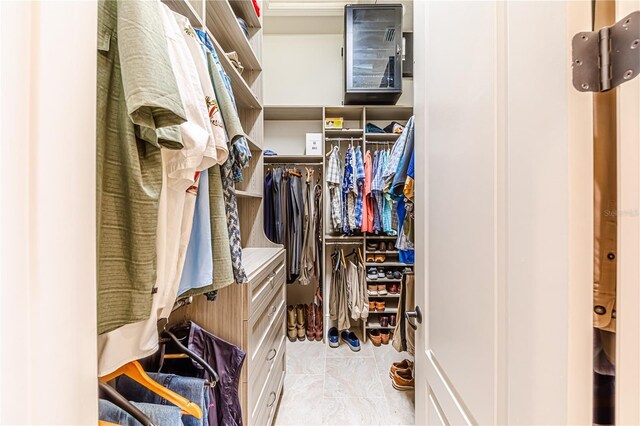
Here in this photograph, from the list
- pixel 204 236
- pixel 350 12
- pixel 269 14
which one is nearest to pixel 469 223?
pixel 204 236

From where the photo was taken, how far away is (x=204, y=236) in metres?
0.70

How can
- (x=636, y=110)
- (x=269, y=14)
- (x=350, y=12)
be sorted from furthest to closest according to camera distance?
(x=269, y=14) → (x=350, y=12) → (x=636, y=110)

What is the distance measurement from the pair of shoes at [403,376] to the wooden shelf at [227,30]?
2.40 m

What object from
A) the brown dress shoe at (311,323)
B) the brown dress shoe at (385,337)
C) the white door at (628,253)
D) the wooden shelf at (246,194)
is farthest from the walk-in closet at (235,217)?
the brown dress shoe at (385,337)

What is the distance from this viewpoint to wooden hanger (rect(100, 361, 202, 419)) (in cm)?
66

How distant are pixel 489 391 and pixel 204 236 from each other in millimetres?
744

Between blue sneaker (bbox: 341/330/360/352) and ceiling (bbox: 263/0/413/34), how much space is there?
3059 millimetres

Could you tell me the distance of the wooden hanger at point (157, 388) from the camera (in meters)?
0.66

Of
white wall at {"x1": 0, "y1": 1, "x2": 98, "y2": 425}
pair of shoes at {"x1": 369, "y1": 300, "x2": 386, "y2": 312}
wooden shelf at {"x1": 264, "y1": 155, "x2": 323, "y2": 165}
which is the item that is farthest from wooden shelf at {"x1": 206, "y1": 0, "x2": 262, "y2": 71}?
pair of shoes at {"x1": 369, "y1": 300, "x2": 386, "y2": 312}

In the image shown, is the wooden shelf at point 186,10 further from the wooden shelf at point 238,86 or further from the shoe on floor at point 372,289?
the shoe on floor at point 372,289

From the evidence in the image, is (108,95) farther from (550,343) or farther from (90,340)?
(550,343)

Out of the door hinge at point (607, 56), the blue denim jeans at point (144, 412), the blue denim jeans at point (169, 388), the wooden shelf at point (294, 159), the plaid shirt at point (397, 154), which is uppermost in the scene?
the wooden shelf at point (294, 159)

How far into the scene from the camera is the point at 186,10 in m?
0.88

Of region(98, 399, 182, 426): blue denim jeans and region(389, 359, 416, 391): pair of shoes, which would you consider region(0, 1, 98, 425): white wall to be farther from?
region(389, 359, 416, 391): pair of shoes
